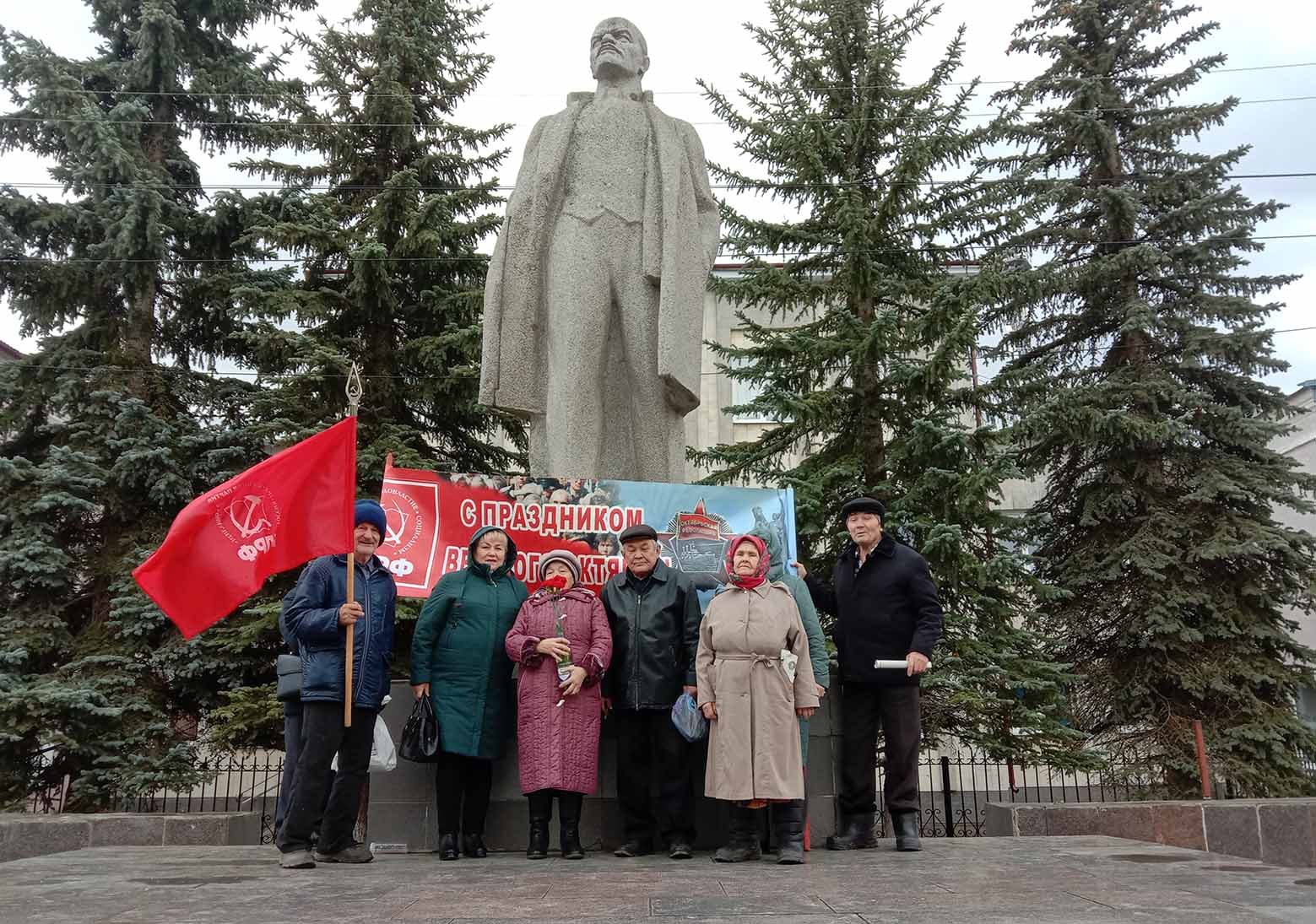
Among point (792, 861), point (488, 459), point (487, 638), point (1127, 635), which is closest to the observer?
point (792, 861)

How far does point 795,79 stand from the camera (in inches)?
626

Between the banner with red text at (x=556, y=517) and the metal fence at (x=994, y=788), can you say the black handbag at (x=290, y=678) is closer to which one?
the banner with red text at (x=556, y=517)

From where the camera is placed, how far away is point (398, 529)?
6.30 metres

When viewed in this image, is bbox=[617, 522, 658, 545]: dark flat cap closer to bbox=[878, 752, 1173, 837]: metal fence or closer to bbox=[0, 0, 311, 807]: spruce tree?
bbox=[878, 752, 1173, 837]: metal fence

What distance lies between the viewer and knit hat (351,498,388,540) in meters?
5.71

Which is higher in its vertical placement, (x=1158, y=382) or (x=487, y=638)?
(x=1158, y=382)

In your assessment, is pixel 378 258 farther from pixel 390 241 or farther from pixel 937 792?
pixel 937 792

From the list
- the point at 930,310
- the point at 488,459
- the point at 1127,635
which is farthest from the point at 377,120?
the point at 1127,635

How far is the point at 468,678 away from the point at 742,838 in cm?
171

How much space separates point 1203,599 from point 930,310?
19.2 ft

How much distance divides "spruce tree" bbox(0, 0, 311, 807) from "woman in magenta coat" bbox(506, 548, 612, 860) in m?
8.56

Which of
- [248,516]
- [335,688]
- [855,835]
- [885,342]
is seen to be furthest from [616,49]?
[885,342]

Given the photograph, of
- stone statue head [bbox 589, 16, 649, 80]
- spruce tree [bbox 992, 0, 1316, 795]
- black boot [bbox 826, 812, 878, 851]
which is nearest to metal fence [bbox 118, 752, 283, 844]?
black boot [bbox 826, 812, 878, 851]

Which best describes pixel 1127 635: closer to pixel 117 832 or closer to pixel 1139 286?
pixel 1139 286
